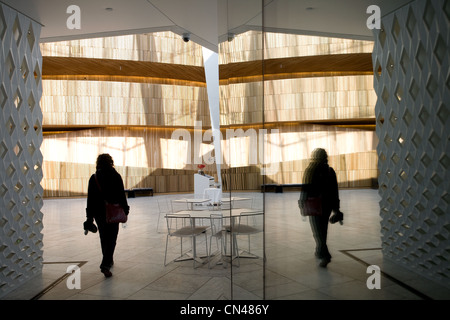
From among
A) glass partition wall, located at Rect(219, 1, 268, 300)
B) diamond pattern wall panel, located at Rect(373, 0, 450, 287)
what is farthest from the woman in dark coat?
diamond pattern wall panel, located at Rect(373, 0, 450, 287)

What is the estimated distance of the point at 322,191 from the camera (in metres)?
2.13

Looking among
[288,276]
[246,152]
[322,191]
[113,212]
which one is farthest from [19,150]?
[322,191]

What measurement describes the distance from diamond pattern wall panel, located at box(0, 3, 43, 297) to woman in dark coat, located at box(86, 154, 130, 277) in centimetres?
82

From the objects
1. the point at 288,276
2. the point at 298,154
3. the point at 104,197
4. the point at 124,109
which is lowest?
the point at 288,276

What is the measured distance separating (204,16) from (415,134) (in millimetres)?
5154

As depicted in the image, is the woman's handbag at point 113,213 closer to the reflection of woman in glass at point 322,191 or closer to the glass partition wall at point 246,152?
the glass partition wall at point 246,152

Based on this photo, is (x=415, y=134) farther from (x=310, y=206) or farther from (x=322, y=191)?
(x=310, y=206)

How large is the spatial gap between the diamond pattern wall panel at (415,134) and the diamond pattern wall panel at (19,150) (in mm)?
4133

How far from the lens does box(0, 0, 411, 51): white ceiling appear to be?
1.93 meters

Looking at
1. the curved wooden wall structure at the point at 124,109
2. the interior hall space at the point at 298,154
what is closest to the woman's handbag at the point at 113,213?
the interior hall space at the point at 298,154

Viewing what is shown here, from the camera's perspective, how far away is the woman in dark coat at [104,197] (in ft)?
15.0

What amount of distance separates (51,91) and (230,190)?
16588 millimetres

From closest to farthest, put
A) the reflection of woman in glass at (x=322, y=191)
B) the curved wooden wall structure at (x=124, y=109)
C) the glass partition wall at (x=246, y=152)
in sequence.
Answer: the reflection of woman in glass at (x=322, y=191) < the glass partition wall at (x=246, y=152) < the curved wooden wall structure at (x=124, y=109)
